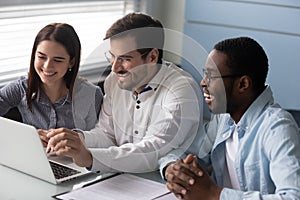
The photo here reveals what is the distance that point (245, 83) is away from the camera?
1753 mm

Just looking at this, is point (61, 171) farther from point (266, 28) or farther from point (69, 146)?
point (266, 28)

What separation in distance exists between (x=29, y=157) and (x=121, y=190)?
328 millimetres

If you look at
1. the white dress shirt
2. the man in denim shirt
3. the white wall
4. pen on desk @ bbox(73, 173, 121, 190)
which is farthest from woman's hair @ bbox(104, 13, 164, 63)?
the white wall

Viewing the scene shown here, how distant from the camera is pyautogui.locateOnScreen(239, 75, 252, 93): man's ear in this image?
1.75 metres

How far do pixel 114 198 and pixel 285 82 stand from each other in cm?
228

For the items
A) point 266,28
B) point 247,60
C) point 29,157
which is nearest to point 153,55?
point 247,60

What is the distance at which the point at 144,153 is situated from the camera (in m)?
1.99

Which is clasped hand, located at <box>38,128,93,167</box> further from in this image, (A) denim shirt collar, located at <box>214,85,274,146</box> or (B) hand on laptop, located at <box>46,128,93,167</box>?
(A) denim shirt collar, located at <box>214,85,274,146</box>

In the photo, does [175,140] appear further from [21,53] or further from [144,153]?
[21,53]

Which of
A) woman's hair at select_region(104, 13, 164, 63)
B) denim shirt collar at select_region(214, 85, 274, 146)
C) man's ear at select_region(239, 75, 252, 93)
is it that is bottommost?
denim shirt collar at select_region(214, 85, 274, 146)

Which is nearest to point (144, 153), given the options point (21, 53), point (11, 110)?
point (11, 110)

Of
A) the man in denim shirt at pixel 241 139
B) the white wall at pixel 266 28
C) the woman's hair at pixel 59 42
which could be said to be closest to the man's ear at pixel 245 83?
the man in denim shirt at pixel 241 139

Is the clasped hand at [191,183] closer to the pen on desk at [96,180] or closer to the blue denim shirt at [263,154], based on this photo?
the blue denim shirt at [263,154]

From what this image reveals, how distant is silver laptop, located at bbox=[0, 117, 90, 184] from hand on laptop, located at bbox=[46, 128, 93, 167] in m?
0.05
